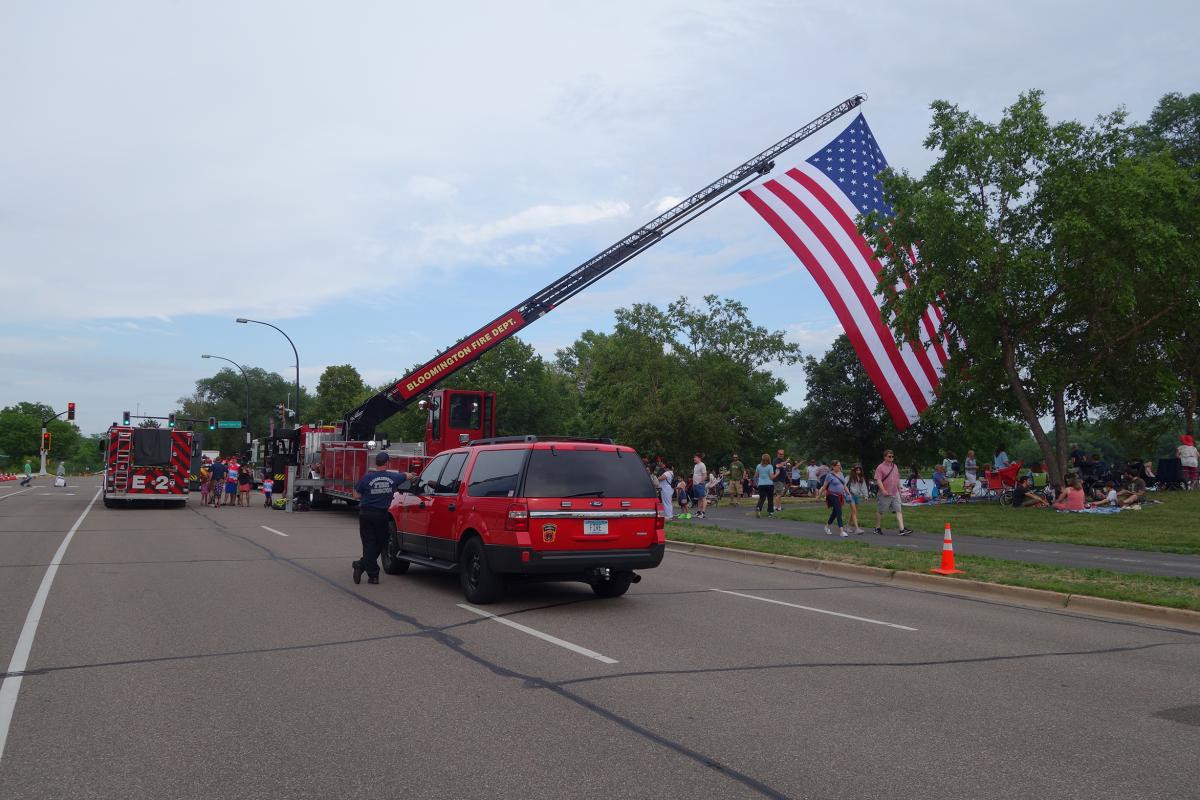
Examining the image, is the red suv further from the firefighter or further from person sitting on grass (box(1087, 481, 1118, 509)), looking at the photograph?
person sitting on grass (box(1087, 481, 1118, 509))

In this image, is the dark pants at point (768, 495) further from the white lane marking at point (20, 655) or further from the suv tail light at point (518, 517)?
the white lane marking at point (20, 655)

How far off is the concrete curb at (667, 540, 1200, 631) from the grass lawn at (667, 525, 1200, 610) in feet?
0.46


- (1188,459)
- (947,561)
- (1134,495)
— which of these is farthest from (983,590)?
(1188,459)

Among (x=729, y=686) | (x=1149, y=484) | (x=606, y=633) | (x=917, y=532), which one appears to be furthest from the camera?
(x=1149, y=484)

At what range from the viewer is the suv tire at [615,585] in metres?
10.7

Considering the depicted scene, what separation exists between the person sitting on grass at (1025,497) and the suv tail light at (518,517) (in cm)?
1899

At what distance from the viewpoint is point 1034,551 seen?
1609 cm

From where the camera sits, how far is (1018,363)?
28.0 metres

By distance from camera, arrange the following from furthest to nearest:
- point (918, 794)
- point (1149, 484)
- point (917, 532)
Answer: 1. point (1149, 484)
2. point (917, 532)
3. point (918, 794)

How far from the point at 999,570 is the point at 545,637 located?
24.8 feet

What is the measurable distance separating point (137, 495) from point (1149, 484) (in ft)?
99.6

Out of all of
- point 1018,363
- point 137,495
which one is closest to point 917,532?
point 1018,363

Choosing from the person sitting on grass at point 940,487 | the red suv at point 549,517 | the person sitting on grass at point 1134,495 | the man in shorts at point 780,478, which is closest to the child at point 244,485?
the man in shorts at point 780,478

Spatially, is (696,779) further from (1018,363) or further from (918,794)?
(1018,363)
